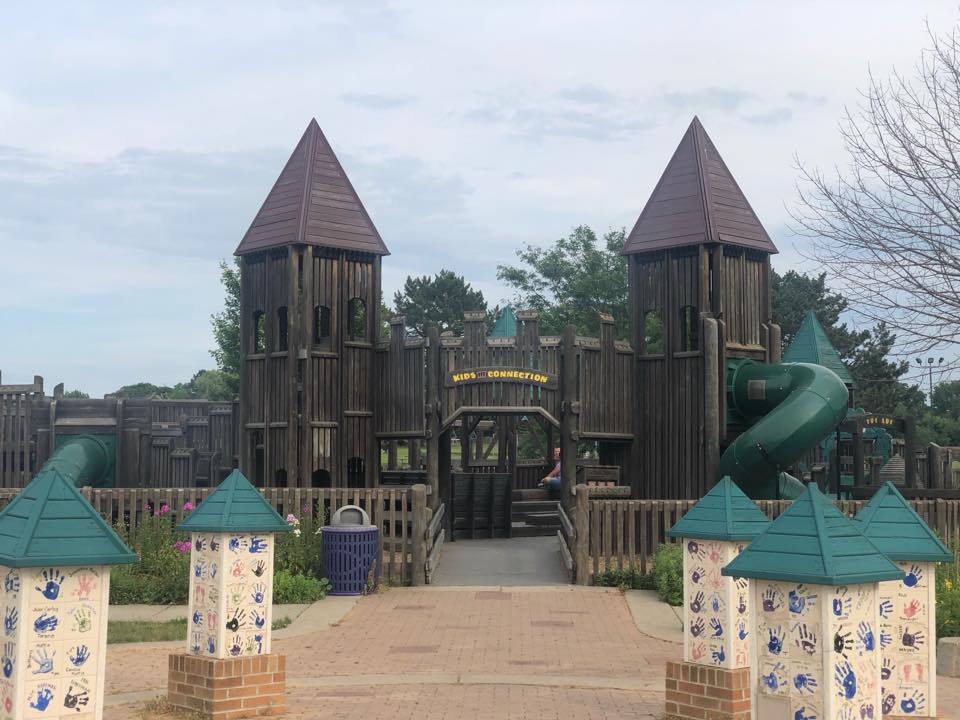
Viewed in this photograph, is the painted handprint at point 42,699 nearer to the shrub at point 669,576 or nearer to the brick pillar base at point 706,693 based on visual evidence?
the brick pillar base at point 706,693

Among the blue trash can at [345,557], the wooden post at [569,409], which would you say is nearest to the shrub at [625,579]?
the blue trash can at [345,557]

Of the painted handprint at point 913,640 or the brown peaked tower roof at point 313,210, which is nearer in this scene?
the painted handprint at point 913,640

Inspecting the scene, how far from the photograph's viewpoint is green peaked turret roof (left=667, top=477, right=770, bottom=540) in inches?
359

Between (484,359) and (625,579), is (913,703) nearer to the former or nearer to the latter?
(625,579)

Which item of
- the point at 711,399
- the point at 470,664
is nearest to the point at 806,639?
the point at 470,664

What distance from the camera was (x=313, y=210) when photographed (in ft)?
78.8

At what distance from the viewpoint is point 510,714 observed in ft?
29.2

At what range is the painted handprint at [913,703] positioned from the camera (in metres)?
8.12

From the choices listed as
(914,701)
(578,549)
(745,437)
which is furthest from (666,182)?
(914,701)

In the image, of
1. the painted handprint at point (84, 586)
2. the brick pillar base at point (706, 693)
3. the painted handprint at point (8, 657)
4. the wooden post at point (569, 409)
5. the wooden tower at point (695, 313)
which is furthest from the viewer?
the wooden tower at point (695, 313)

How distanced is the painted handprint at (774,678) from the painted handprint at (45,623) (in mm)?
4392

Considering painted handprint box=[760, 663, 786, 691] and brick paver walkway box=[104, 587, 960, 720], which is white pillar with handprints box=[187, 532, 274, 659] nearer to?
brick paver walkway box=[104, 587, 960, 720]

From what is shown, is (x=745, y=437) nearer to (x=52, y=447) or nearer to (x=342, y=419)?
(x=342, y=419)

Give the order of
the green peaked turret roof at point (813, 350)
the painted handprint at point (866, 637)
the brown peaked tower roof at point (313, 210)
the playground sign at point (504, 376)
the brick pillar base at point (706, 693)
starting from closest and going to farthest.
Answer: the painted handprint at point (866, 637)
the brick pillar base at point (706, 693)
the playground sign at point (504, 376)
the brown peaked tower roof at point (313, 210)
the green peaked turret roof at point (813, 350)
